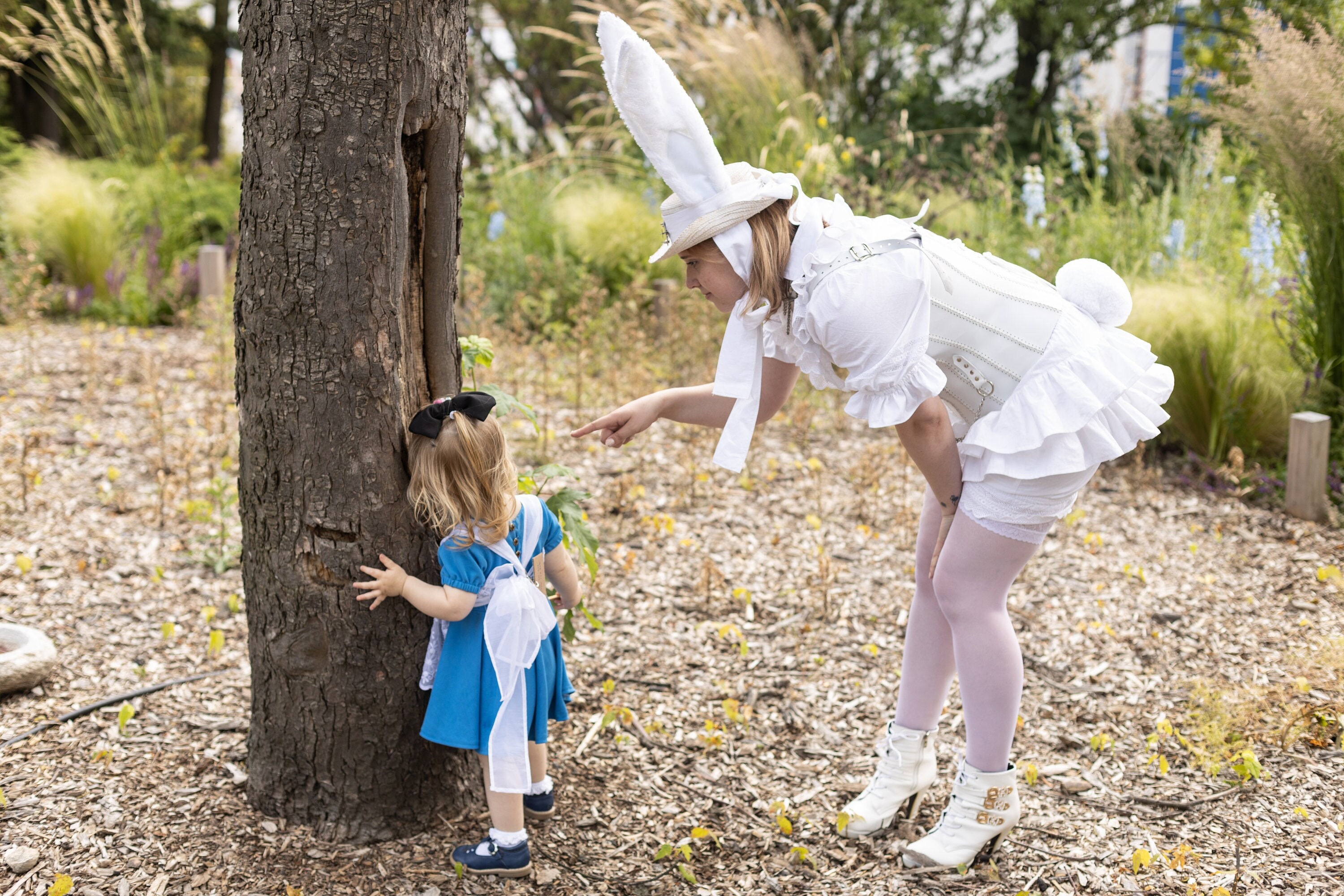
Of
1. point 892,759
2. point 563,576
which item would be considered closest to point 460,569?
point 563,576

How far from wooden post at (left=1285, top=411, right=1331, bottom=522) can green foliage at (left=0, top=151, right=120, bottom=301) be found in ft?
21.7

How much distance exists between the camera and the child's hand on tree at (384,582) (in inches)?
76.5

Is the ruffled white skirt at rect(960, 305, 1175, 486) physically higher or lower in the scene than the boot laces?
higher

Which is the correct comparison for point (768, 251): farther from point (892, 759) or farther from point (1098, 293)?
point (892, 759)

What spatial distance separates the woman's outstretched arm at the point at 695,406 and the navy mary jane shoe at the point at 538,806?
2.66ft

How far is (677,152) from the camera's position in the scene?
1753mm

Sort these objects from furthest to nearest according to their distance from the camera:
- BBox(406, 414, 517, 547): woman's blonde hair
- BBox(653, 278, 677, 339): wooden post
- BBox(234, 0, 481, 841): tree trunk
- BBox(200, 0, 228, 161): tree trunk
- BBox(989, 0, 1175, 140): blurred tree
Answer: BBox(200, 0, 228, 161): tree trunk, BBox(989, 0, 1175, 140): blurred tree, BBox(653, 278, 677, 339): wooden post, BBox(406, 414, 517, 547): woman's blonde hair, BBox(234, 0, 481, 841): tree trunk

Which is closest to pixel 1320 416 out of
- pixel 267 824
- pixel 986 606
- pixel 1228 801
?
pixel 1228 801

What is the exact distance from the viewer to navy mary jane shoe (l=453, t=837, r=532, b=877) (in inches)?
81.0

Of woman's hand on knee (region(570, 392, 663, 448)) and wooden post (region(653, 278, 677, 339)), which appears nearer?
woman's hand on knee (region(570, 392, 663, 448))

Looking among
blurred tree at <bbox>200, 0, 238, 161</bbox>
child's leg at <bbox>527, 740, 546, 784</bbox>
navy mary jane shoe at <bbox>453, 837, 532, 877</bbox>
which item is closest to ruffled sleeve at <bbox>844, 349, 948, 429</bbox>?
child's leg at <bbox>527, 740, 546, 784</bbox>

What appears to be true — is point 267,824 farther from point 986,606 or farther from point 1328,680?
point 1328,680

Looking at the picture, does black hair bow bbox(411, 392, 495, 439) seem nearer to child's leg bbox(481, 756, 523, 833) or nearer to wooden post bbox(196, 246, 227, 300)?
child's leg bbox(481, 756, 523, 833)

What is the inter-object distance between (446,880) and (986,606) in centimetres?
123
